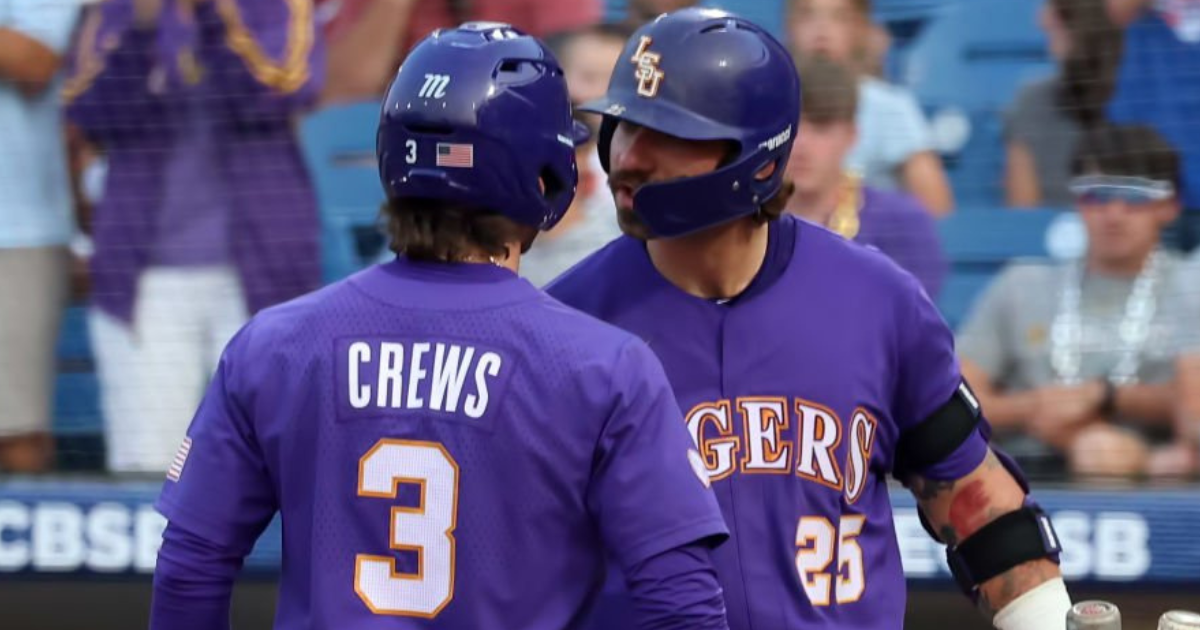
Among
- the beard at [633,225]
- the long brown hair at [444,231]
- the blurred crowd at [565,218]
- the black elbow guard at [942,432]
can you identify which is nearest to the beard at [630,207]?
the beard at [633,225]

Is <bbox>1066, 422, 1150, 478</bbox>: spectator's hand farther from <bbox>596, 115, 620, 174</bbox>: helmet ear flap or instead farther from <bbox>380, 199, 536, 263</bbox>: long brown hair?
<bbox>380, 199, 536, 263</bbox>: long brown hair

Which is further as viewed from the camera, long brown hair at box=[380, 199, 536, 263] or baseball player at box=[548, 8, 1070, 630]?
baseball player at box=[548, 8, 1070, 630]

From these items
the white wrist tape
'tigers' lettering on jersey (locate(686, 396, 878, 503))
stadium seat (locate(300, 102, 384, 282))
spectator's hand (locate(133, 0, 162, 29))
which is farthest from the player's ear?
spectator's hand (locate(133, 0, 162, 29))

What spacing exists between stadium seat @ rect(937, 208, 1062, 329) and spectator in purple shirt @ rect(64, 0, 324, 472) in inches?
71.6

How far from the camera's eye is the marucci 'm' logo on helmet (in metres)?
2.65

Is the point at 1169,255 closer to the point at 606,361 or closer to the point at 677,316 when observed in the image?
the point at 677,316

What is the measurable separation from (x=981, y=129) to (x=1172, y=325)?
0.76 metres

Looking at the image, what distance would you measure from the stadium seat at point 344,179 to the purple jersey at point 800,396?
8.57ft

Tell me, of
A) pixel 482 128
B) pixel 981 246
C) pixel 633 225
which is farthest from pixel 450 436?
pixel 981 246

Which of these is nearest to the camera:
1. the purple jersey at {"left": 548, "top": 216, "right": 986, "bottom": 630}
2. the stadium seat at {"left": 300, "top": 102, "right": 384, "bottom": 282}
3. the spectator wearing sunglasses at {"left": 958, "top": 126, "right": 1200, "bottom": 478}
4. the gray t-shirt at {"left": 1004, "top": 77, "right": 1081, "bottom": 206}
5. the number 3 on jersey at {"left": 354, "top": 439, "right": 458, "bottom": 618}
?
the number 3 on jersey at {"left": 354, "top": 439, "right": 458, "bottom": 618}

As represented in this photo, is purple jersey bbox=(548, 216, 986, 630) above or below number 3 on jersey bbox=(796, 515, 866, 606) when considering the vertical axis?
above

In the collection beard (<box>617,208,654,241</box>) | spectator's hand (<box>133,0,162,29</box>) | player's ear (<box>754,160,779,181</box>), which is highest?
player's ear (<box>754,160,779,181</box>)

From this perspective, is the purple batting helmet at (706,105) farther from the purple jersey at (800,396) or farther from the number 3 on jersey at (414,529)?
the number 3 on jersey at (414,529)

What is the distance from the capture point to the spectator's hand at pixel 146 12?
210 inches
